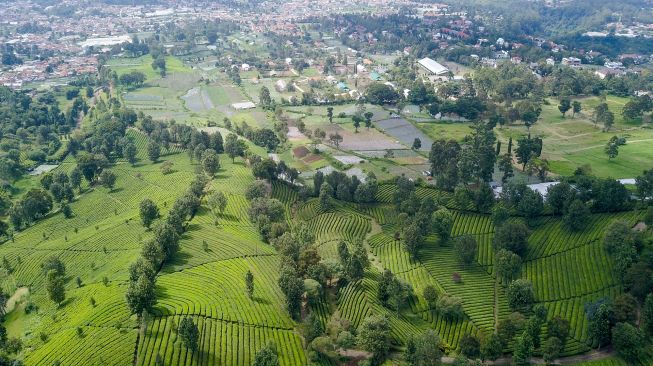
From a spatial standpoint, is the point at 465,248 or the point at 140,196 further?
the point at 140,196

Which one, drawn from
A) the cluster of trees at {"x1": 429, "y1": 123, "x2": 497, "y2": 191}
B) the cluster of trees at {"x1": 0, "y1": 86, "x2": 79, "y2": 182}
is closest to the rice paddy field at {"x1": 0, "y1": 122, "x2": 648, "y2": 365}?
the cluster of trees at {"x1": 429, "y1": 123, "x2": 497, "y2": 191}

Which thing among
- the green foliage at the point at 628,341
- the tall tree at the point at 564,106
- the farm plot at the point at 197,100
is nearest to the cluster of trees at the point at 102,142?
the farm plot at the point at 197,100

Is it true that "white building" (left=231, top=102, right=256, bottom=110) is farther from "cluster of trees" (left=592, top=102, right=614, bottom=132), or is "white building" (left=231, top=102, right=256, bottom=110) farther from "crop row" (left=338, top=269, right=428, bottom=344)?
"cluster of trees" (left=592, top=102, right=614, bottom=132)

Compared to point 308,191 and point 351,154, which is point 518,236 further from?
point 351,154

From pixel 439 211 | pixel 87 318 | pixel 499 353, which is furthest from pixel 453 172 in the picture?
pixel 87 318

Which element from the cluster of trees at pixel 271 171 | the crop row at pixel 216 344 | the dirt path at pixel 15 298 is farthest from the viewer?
the cluster of trees at pixel 271 171

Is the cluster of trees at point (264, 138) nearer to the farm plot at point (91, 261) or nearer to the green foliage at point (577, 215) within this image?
the farm plot at point (91, 261)

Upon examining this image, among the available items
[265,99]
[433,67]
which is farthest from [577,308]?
[433,67]
